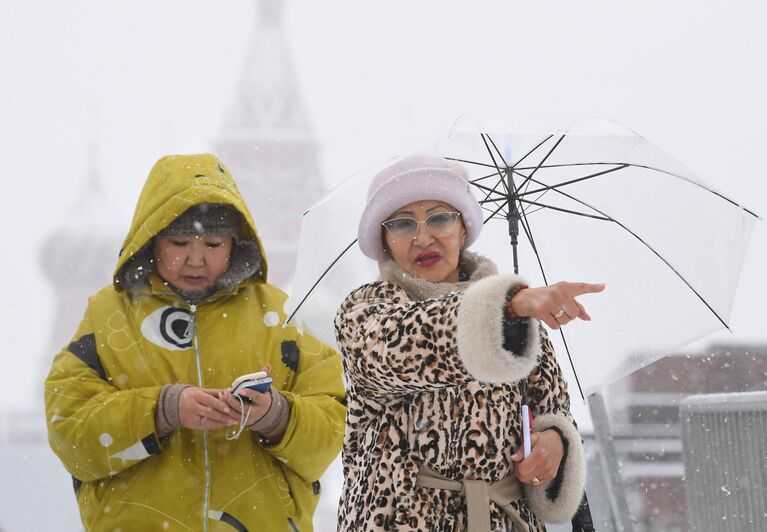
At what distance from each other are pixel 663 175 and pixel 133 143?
115 metres

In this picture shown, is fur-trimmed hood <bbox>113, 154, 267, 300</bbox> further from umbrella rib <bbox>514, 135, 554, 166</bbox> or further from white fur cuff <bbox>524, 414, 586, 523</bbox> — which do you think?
white fur cuff <bbox>524, 414, 586, 523</bbox>

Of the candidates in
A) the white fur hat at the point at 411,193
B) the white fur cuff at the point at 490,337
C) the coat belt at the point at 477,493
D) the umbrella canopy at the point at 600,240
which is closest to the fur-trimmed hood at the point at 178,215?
the umbrella canopy at the point at 600,240

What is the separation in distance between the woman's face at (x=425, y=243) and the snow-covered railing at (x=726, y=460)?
4.64 feet

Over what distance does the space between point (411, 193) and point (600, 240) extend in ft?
2.04

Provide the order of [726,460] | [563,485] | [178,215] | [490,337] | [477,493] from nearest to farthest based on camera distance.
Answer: [490,337]
[477,493]
[563,485]
[178,215]
[726,460]

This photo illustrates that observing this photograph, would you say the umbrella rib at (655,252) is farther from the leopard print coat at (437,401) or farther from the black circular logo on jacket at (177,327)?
the black circular logo on jacket at (177,327)

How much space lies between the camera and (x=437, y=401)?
253 centimetres

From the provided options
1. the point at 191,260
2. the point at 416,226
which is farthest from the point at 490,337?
the point at 191,260

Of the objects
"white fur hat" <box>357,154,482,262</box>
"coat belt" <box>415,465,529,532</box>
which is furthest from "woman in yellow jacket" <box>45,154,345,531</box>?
"coat belt" <box>415,465,529,532</box>

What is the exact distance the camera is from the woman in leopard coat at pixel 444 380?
7.51ft

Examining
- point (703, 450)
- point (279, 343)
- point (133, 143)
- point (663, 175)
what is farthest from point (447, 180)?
point (133, 143)

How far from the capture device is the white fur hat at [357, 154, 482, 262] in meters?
2.72

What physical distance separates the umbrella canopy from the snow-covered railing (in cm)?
80

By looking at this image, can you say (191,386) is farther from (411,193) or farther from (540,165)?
(540,165)
